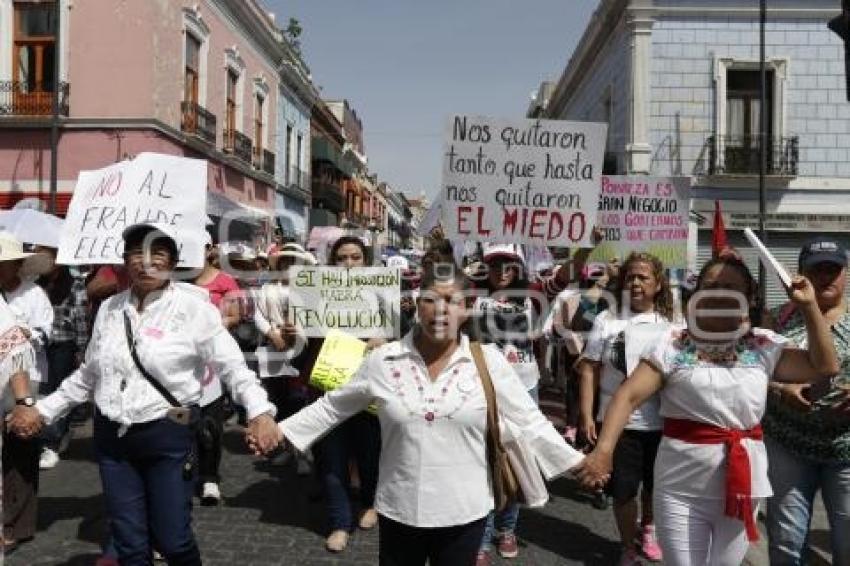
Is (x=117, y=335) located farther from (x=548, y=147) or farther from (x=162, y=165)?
(x=548, y=147)

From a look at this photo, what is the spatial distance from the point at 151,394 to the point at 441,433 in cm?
133

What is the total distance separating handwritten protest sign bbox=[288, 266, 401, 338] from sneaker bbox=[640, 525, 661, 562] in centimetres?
207

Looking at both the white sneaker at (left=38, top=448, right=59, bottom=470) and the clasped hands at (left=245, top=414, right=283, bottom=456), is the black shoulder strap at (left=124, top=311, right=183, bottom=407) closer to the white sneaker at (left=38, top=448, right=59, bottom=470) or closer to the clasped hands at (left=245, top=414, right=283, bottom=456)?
the clasped hands at (left=245, top=414, right=283, bottom=456)

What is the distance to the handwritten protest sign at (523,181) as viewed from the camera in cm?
668

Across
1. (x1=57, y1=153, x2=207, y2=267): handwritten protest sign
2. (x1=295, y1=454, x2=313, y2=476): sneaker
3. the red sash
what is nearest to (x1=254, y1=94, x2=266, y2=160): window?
(x1=295, y1=454, x2=313, y2=476): sneaker

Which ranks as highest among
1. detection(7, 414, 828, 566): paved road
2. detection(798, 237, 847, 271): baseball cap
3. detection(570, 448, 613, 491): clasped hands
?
detection(798, 237, 847, 271): baseball cap

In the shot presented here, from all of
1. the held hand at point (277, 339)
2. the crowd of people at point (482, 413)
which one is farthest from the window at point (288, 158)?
the crowd of people at point (482, 413)

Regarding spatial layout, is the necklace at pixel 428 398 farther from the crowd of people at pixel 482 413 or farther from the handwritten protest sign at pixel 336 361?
the handwritten protest sign at pixel 336 361

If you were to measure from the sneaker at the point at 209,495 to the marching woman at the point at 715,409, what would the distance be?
11.5 feet

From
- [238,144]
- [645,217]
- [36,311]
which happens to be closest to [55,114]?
[238,144]

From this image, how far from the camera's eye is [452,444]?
3100mm

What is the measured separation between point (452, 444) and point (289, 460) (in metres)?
4.54

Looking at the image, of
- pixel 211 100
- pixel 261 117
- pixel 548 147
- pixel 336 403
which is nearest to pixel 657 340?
pixel 336 403

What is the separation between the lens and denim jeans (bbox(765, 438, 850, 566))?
3699 millimetres
